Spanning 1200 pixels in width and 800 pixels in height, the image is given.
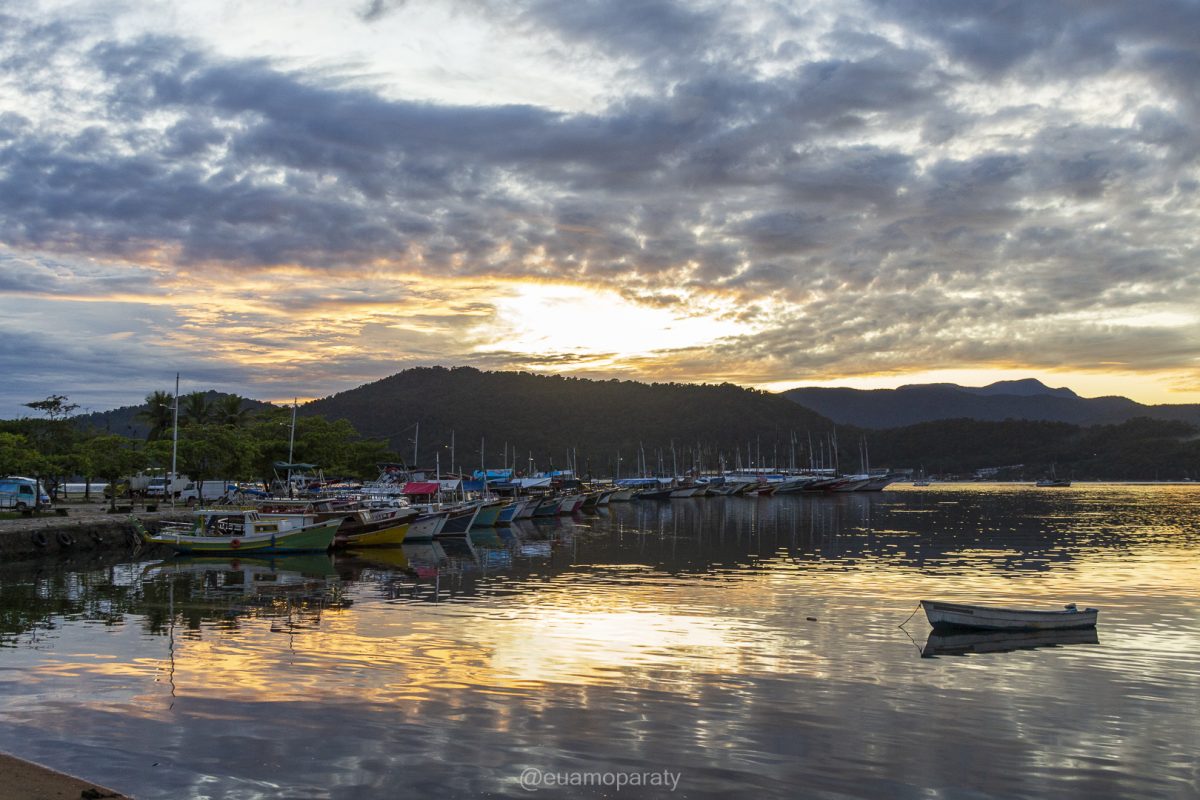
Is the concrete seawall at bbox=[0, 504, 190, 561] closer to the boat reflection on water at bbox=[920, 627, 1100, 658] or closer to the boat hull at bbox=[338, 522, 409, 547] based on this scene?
the boat hull at bbox=[338, 522, 409, 547]

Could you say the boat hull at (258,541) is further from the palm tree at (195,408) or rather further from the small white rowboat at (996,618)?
the palm tree at (195,408)

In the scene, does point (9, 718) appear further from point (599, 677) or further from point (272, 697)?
point (599, 677)

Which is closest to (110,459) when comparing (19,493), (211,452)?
(19,493)

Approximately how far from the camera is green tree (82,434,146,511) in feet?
235

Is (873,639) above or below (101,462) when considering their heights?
below

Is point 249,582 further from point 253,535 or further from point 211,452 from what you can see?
point 211,452

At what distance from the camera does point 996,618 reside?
29.7m

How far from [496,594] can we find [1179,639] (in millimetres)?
24473

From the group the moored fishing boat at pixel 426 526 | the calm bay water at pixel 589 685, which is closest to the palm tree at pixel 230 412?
the moored fishing boat at pixel 426 526

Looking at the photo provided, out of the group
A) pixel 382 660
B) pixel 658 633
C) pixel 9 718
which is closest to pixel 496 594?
pixel 658 633

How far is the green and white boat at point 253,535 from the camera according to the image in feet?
180

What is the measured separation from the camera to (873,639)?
94.5 feet

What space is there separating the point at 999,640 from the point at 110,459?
6636 centimetres

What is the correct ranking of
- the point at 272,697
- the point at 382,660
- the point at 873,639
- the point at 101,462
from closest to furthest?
the point at 272,697 → the point at 382,660 → the point at 873,639 → the point at 101,462
